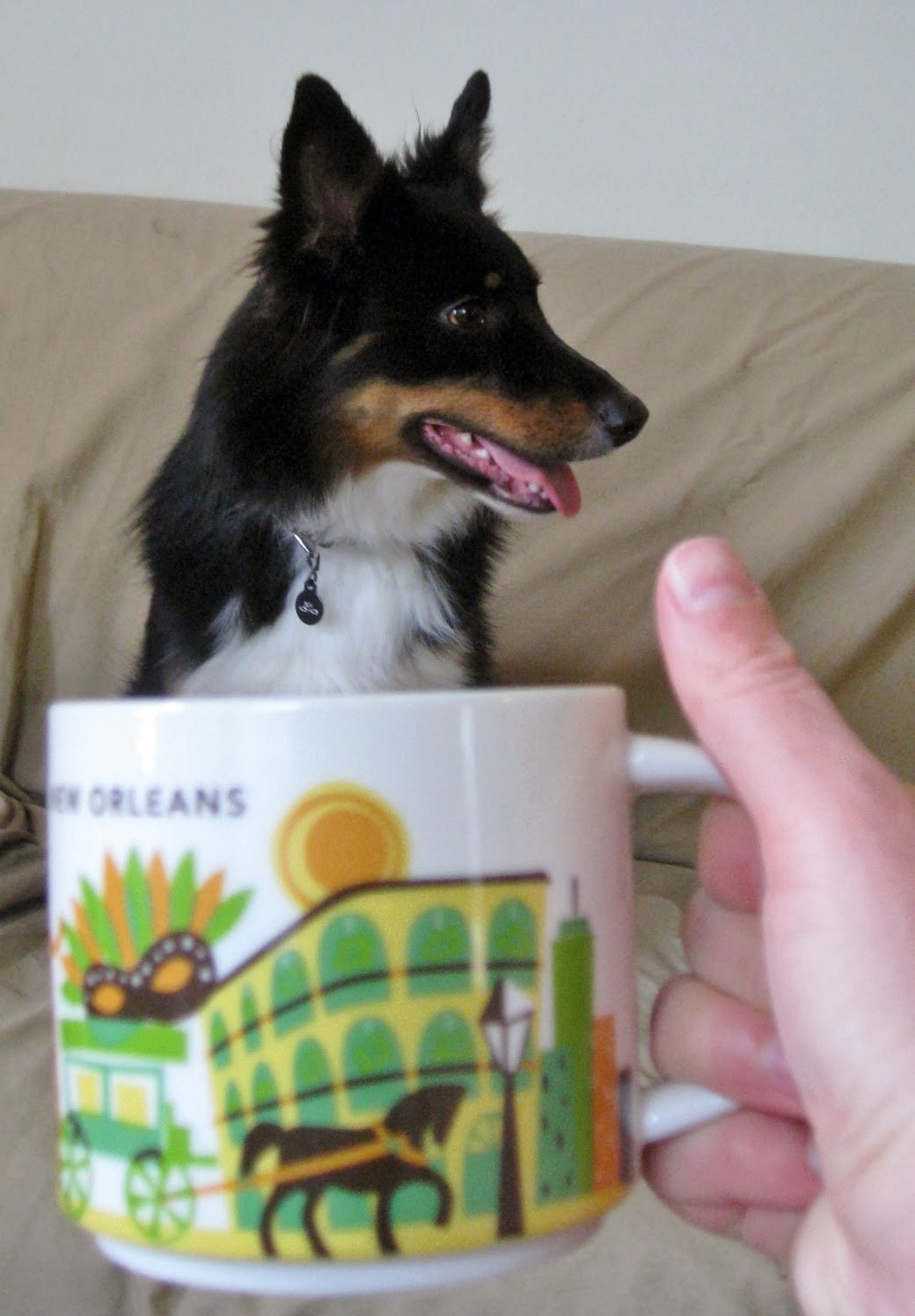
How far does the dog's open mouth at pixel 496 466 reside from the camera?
1.26 metres

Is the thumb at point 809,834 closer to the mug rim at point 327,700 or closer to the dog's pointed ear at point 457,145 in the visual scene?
the mug rim at point 327,700

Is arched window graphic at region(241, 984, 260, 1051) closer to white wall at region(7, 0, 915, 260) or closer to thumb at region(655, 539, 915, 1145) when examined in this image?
thumb at region(655, 539, 915, 1145)

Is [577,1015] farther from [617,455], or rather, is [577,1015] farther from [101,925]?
[617,455]

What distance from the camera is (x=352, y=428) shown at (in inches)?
49.7

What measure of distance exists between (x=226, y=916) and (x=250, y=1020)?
4cm

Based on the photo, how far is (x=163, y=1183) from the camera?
38cm

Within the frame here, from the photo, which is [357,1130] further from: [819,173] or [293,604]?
[819,173]

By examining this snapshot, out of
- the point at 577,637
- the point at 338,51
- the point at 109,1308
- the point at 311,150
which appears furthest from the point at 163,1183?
the point at 338,51

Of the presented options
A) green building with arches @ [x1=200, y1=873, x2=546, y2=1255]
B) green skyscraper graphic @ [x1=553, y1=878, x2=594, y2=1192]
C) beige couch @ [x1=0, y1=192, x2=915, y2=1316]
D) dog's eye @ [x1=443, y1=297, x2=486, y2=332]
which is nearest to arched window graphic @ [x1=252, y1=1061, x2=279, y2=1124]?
green building with arches @ [x1=200, y1=873, x2=546, y2=1255]

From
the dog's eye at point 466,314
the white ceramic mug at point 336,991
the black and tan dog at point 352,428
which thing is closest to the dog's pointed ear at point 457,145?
the black and tan dog at point 352,428

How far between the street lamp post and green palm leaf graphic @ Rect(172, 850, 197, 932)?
112 mm

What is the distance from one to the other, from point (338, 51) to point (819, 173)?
0.96 meters

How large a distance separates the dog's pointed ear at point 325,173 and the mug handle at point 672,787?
2.89 ft

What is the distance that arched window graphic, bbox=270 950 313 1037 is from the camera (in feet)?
1.20
